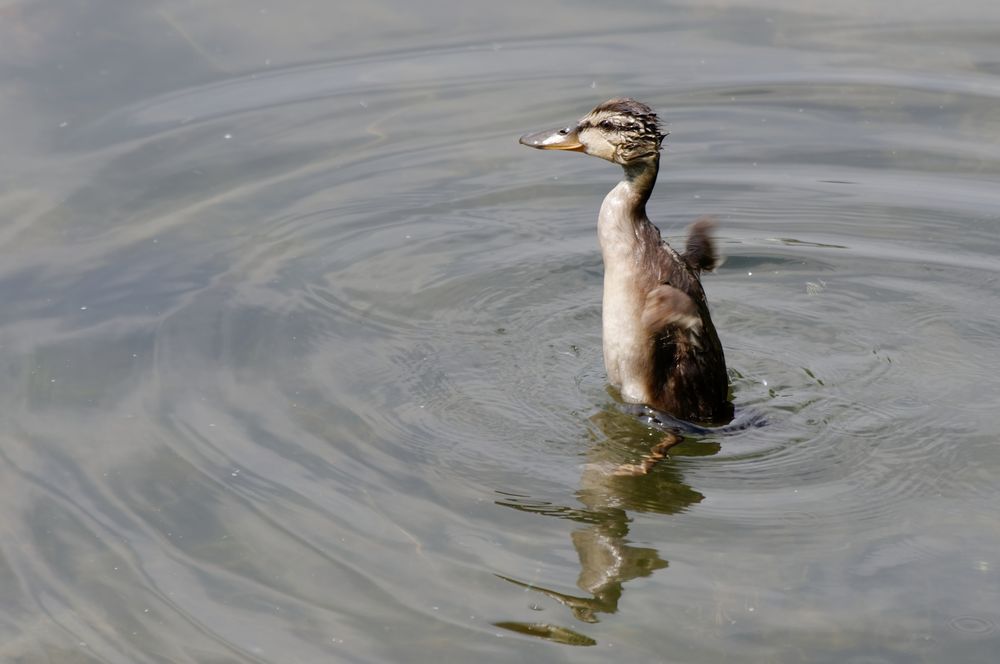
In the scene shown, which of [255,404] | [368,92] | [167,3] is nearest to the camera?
[255,404]

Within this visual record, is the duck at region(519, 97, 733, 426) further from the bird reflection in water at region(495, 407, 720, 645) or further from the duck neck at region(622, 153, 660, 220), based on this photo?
the bird reflection in water at region(495, 407, 720, 645)

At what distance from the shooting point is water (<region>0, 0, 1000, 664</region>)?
20.6 feet

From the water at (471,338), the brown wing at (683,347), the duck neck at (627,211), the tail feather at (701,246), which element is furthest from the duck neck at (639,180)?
the water at (471,338)

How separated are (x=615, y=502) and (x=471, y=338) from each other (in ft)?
5.83

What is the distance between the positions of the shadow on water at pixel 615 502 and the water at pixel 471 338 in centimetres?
2

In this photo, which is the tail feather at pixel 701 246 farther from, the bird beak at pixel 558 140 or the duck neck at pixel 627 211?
the bird beak at pixel 558 140

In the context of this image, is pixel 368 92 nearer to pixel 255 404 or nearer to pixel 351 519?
pixel 255 404

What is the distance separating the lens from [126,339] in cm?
835

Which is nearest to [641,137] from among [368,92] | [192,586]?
[192,586]

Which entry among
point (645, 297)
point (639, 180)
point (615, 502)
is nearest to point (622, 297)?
point (645, 297)

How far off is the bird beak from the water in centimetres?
125

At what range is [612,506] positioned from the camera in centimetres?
701

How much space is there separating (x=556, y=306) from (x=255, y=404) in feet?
6.90

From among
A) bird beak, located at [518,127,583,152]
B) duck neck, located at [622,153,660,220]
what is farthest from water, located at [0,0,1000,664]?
bird beak, located at [518,127,583,152]
